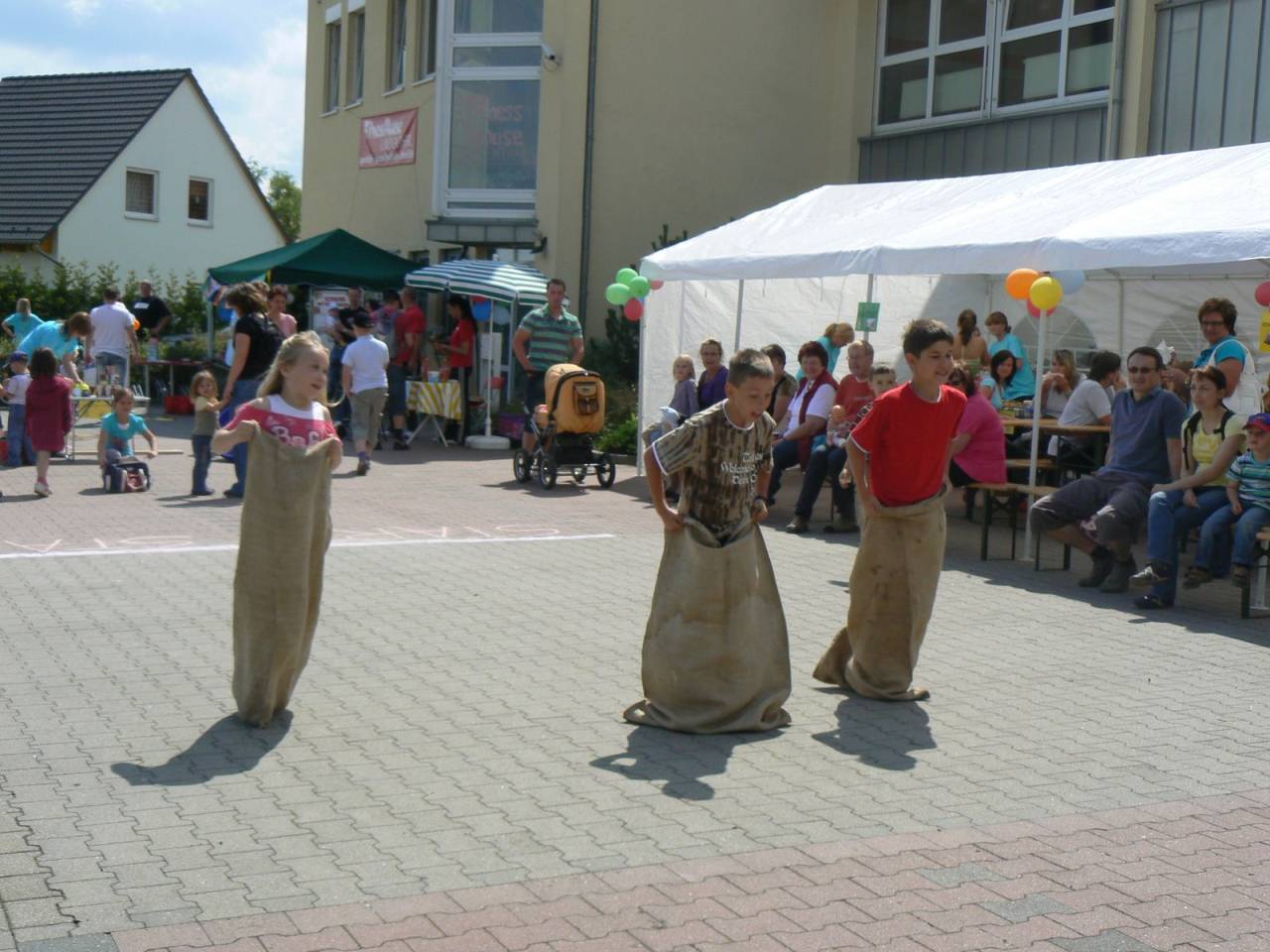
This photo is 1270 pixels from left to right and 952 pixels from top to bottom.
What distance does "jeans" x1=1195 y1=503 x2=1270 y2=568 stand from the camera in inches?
379

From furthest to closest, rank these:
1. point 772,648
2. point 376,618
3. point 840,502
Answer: point 840,502 → point 376,618 → point 772,648

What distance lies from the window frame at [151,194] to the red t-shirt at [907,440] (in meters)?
38.8

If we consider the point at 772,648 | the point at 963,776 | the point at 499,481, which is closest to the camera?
the point at 963,776

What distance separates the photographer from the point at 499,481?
16469mm

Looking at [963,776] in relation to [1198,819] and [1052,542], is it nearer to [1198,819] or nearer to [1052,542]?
[1198,819]

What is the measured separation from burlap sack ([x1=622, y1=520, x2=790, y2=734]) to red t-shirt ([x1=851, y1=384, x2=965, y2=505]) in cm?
83

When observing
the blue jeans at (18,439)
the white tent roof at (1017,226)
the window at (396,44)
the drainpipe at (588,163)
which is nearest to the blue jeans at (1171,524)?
the white tent roof at (1017,226)

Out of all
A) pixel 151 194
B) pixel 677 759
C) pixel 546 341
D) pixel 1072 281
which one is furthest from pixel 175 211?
pixel 677 759

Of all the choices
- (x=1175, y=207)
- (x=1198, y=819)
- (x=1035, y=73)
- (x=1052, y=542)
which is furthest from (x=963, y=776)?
(x=1035, y=73)

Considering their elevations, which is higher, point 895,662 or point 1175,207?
point 1175,207

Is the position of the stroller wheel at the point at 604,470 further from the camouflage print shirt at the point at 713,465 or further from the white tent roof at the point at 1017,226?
the camouflage print shirt at the point at 713,465

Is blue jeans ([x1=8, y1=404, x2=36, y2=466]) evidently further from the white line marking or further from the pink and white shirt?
the pink and white shirt

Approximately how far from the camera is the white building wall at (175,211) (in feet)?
136

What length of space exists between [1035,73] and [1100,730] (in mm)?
15692
